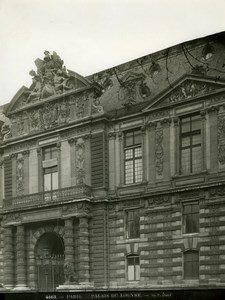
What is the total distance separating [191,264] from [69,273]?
3040mm

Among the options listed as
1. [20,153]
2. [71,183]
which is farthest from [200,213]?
[20,153]

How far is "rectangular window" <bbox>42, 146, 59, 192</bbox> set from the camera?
40.6ft

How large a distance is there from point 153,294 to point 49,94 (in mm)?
5704

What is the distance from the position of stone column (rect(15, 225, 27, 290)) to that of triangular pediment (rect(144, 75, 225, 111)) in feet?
15.9

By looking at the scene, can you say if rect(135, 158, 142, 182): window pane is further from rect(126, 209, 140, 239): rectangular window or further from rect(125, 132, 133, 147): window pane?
rect(126, 209, 140, 239): rectangular window

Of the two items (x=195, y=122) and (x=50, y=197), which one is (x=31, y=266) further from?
(x=195, y=122)

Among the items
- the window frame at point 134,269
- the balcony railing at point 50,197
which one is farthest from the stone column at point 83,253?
the window frame at point 134,269

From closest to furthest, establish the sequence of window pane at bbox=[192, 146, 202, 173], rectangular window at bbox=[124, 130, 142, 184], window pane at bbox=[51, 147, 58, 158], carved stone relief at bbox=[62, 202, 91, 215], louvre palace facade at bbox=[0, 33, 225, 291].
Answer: louvre palace facade at bbox=[0, 33, 225, 291], window pane at bbox=[192, 146, 202, 173], rectangular window at bbox=[124, 130, 142, 184], carved stone relief at bbox=[62, 202, 91, 215], window pane at bbox=[51, 147, 58, 158]

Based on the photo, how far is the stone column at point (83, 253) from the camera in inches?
453

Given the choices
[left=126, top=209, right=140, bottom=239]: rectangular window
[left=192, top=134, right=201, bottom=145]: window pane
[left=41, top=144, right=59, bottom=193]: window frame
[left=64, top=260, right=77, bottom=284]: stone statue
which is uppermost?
[left=192, top=134, right=201, bottom=145]: window pane

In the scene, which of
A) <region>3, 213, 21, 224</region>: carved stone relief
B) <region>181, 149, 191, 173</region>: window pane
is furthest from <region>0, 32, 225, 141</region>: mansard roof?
<region>3, 213, 21, 224</region>: carved stone relief

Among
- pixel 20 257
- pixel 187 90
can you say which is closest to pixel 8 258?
pixel 20 257

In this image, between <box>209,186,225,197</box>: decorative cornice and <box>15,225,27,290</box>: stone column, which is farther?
<box>15,225,27,290</box>: stone column

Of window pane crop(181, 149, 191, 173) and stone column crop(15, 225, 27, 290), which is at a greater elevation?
window pane crop(181, 149, 191, 173)
